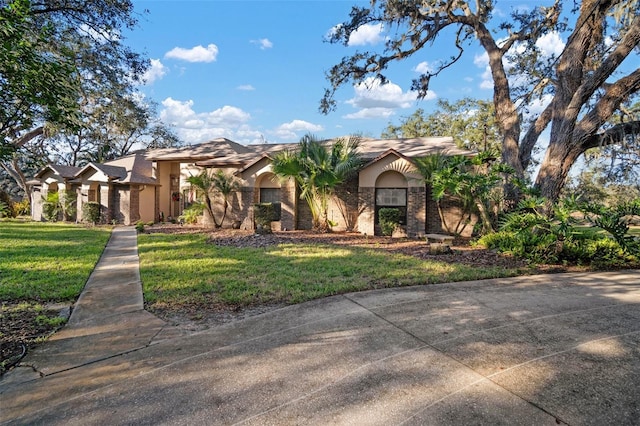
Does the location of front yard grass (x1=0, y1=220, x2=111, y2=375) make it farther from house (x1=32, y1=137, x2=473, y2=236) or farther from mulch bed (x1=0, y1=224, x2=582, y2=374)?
house (x1=32, y1=137, x2=473, y2=236)

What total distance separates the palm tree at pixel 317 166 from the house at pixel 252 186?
1.12 metres

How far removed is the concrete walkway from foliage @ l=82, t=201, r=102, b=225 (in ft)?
54.2

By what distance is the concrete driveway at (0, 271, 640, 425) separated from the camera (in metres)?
2.56

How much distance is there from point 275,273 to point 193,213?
39.5 ft

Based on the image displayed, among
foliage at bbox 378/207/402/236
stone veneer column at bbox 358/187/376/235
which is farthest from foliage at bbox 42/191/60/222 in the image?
foliage at bbox 378/207/402/236

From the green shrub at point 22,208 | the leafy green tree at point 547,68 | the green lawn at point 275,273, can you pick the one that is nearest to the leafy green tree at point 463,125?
the leafy green tree at point 547,68

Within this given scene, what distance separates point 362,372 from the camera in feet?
10.3

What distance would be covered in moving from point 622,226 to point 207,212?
51.5ft

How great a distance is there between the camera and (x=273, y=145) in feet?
69.0

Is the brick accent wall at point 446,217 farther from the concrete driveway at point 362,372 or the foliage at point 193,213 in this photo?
the foliage at point 193,213

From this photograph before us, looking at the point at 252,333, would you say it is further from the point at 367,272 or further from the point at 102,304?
the point at 367,272

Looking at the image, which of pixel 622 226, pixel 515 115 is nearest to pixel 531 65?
pixel 515 115

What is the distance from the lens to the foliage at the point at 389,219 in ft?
45.8

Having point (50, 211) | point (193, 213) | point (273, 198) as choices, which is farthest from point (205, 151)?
point (50, 211)
